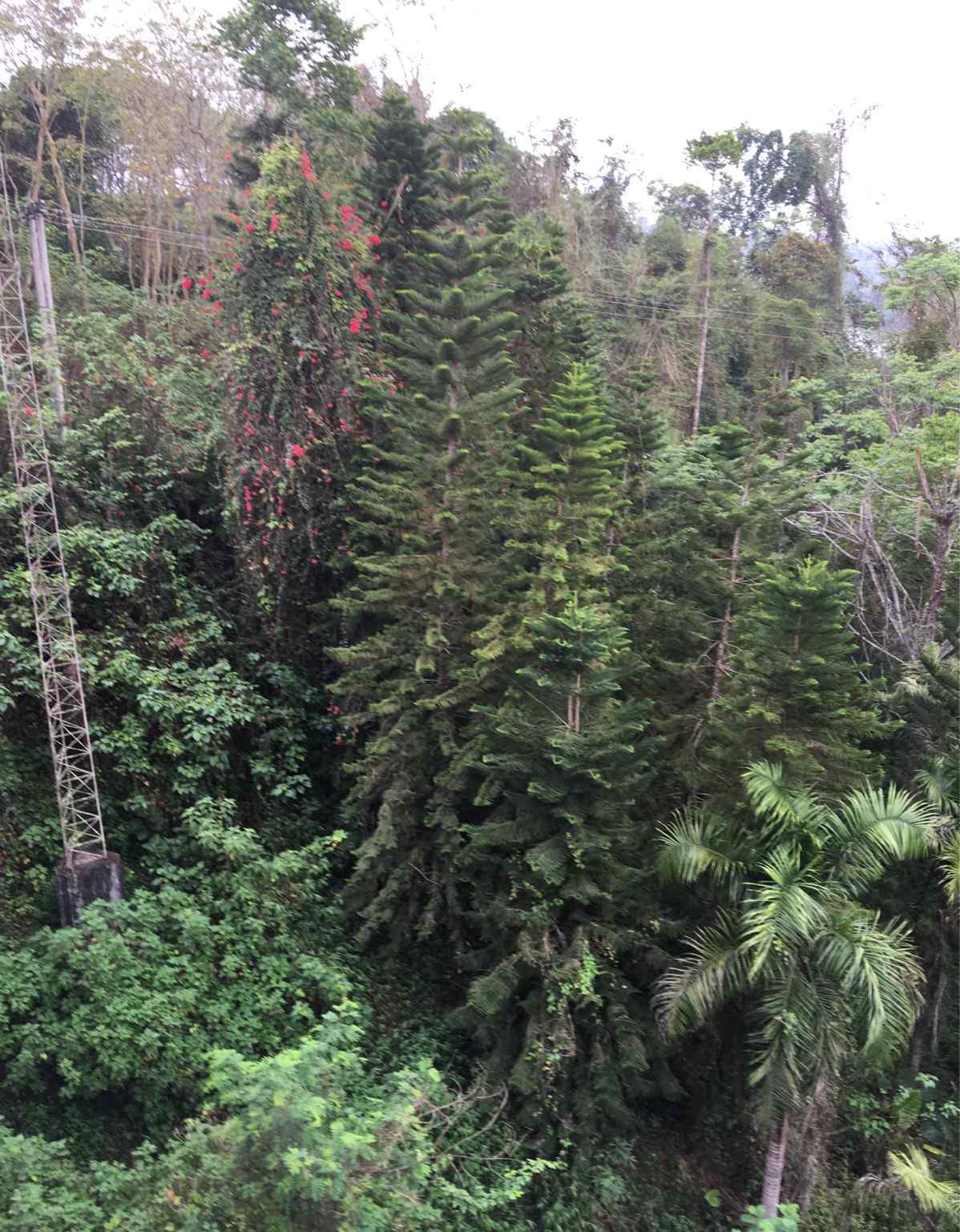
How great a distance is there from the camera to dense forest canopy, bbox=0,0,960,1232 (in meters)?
5.68

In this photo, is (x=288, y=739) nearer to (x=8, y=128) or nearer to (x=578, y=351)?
(x=578, y=351)

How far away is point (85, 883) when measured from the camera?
22.0 feet

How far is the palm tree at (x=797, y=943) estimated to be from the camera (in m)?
5.38

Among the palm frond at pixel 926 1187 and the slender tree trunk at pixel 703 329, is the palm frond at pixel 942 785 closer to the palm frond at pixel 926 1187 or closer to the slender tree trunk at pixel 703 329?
the palm frond at pixel 926 1187

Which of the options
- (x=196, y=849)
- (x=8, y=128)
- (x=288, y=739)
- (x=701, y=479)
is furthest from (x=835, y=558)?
(x=8, y=128)

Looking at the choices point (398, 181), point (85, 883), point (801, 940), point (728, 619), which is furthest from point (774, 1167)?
point (398, 181)

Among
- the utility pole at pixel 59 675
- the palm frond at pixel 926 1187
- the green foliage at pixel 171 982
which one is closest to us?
the palm frond at pixel 926 1187

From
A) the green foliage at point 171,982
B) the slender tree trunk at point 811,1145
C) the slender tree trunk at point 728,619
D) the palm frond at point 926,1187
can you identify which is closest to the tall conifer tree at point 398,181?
the slender tree trunk at point 728,619

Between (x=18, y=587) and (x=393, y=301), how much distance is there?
480 centimetres

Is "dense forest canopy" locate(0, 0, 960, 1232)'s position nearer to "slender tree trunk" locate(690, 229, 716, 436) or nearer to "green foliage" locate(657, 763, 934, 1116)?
"green foliage" locate(657, 763, 934, 1116)

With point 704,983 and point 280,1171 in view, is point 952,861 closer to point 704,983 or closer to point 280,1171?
point 704,983

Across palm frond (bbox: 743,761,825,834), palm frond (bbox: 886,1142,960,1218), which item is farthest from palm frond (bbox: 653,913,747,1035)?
palm frond (bbox: 886,1142,960,1218)

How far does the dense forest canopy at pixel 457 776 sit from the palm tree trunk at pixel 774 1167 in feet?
0.07

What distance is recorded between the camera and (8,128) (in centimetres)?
1502
